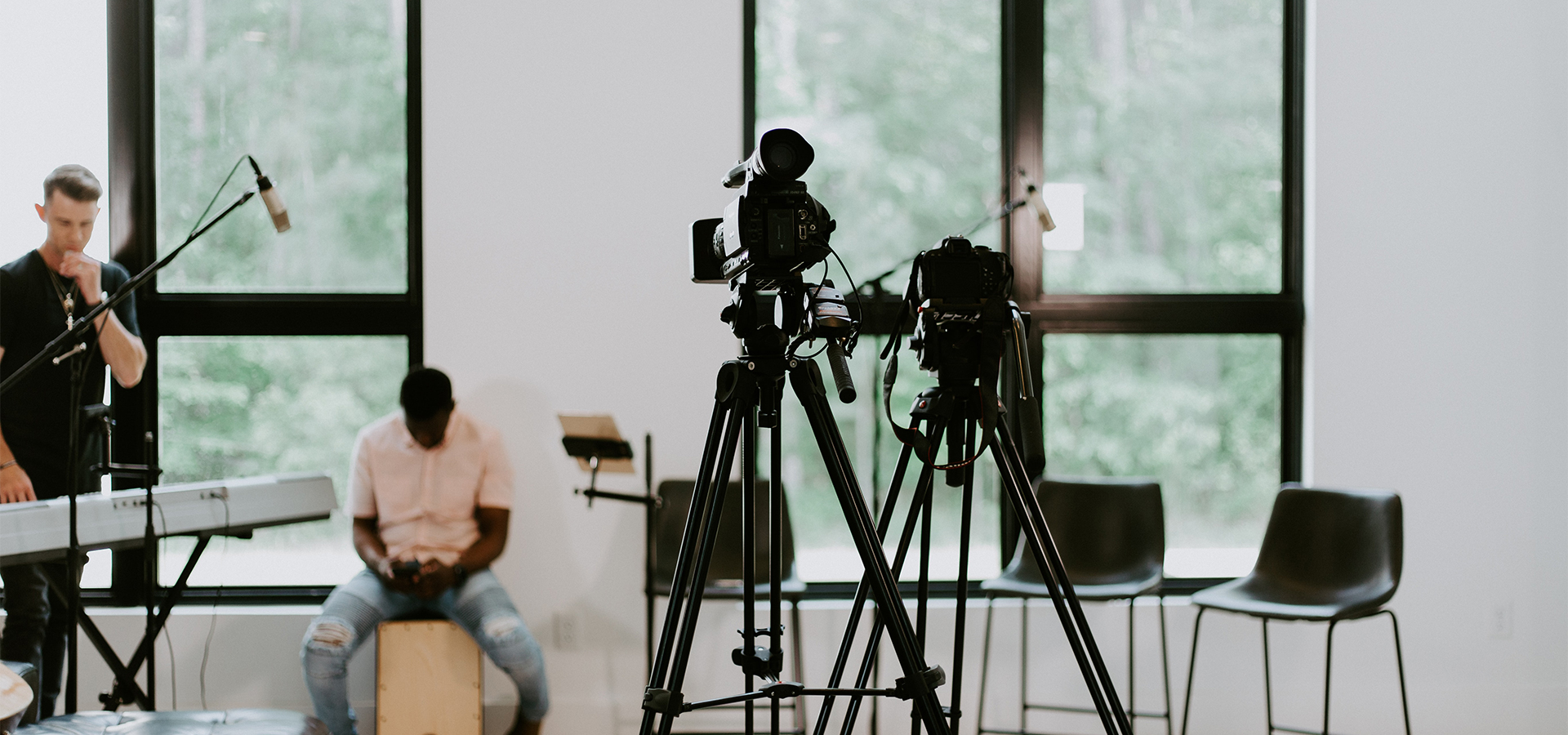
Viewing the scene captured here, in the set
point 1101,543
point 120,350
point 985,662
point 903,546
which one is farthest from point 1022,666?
point 120,350

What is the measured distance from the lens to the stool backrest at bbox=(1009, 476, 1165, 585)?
3225mm

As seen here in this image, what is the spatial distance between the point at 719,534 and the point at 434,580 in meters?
0.92

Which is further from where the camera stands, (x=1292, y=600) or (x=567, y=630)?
(x=567, y=630)

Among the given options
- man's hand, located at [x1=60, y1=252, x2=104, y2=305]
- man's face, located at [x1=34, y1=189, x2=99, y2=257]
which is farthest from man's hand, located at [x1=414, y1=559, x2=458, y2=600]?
man's face, located at [x1=34, y1=189, x2=99, y2=257]

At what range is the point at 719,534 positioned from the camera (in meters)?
3.35

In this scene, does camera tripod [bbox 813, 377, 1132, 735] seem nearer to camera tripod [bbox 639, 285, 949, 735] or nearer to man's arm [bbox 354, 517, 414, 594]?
camera tripod [bbox 639, 285, 949, 735]

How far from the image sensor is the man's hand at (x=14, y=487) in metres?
3.04

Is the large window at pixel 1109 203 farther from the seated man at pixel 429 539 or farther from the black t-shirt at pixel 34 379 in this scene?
the black t-shirt at pixel 34 379

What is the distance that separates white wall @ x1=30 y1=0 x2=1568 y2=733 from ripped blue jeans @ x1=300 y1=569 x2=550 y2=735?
0.42m

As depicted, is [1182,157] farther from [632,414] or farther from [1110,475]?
[632,414]

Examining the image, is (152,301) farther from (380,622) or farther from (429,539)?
(380,622)

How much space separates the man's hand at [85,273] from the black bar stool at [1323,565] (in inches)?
139

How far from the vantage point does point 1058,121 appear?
3.69 metres

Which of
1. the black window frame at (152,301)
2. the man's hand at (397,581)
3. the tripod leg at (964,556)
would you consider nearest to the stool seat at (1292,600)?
the tripod leg at (964,556)
